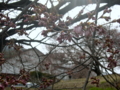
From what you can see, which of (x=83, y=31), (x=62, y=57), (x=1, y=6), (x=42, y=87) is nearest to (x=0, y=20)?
(x=42, y=87)

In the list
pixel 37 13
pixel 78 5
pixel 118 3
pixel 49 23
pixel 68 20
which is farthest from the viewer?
pixel 78 5

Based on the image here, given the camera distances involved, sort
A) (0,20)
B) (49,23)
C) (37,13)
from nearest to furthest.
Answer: (49,23)
(37,13)
(0,20)

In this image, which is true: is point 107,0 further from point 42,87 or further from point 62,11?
point 42,87

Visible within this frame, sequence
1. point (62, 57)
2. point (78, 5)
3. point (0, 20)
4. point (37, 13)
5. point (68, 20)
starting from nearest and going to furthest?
point (37, 13) → point (68, 20) → point (0, 20) → point (78, 5) → point (62, 57)

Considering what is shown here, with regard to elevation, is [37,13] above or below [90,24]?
above

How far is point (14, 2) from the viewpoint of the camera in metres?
5.04

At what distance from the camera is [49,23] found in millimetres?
1503

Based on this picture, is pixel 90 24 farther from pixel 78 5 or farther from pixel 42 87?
pixel 78 5

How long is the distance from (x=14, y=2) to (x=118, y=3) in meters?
3.36

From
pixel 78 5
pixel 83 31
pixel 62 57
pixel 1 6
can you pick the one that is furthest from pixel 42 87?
pixel 62 57

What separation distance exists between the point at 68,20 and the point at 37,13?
0.42 m

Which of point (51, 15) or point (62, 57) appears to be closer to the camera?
point (51, 15)

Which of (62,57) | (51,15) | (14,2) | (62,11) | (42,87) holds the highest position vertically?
(14,2)

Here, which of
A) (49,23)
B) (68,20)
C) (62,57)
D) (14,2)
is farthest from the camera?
(62,57)
